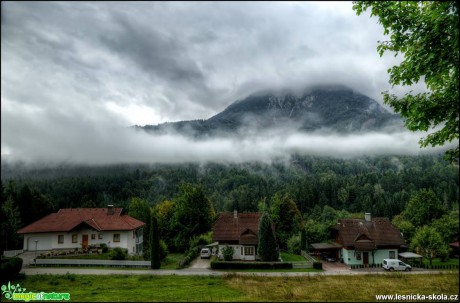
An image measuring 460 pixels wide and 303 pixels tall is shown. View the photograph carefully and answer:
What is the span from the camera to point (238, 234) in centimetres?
4631

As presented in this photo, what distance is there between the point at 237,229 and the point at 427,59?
136ft

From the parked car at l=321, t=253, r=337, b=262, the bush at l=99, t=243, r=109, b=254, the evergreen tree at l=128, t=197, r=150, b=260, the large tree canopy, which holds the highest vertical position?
the large tree canopy

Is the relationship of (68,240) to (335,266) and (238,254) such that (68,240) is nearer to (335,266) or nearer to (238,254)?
(238,254)

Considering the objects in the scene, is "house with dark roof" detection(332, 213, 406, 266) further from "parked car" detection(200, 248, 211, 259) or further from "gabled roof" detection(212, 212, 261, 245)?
"parked car" detection(200, 248, 211, 259)

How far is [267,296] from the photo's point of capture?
16.0m

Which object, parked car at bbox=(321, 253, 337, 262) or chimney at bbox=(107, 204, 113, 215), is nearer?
parked car at bbox=(321, 253, 337, 262)

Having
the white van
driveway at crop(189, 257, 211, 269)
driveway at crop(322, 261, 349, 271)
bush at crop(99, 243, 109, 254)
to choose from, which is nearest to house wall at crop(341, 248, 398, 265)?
driveway at crop(322, 261, 349, 271)

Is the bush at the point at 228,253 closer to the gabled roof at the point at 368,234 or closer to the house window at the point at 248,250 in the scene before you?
the house window at the point at 248,250

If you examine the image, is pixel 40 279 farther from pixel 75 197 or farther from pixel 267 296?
pixel 75 197


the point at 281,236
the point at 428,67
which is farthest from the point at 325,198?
the point at 428,67

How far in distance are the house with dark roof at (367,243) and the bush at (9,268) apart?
130 feet

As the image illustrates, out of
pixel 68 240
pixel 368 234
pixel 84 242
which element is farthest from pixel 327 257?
pixel 68 240

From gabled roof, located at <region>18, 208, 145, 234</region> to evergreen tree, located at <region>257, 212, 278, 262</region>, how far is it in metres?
19.4

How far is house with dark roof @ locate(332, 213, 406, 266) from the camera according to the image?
44.8m
